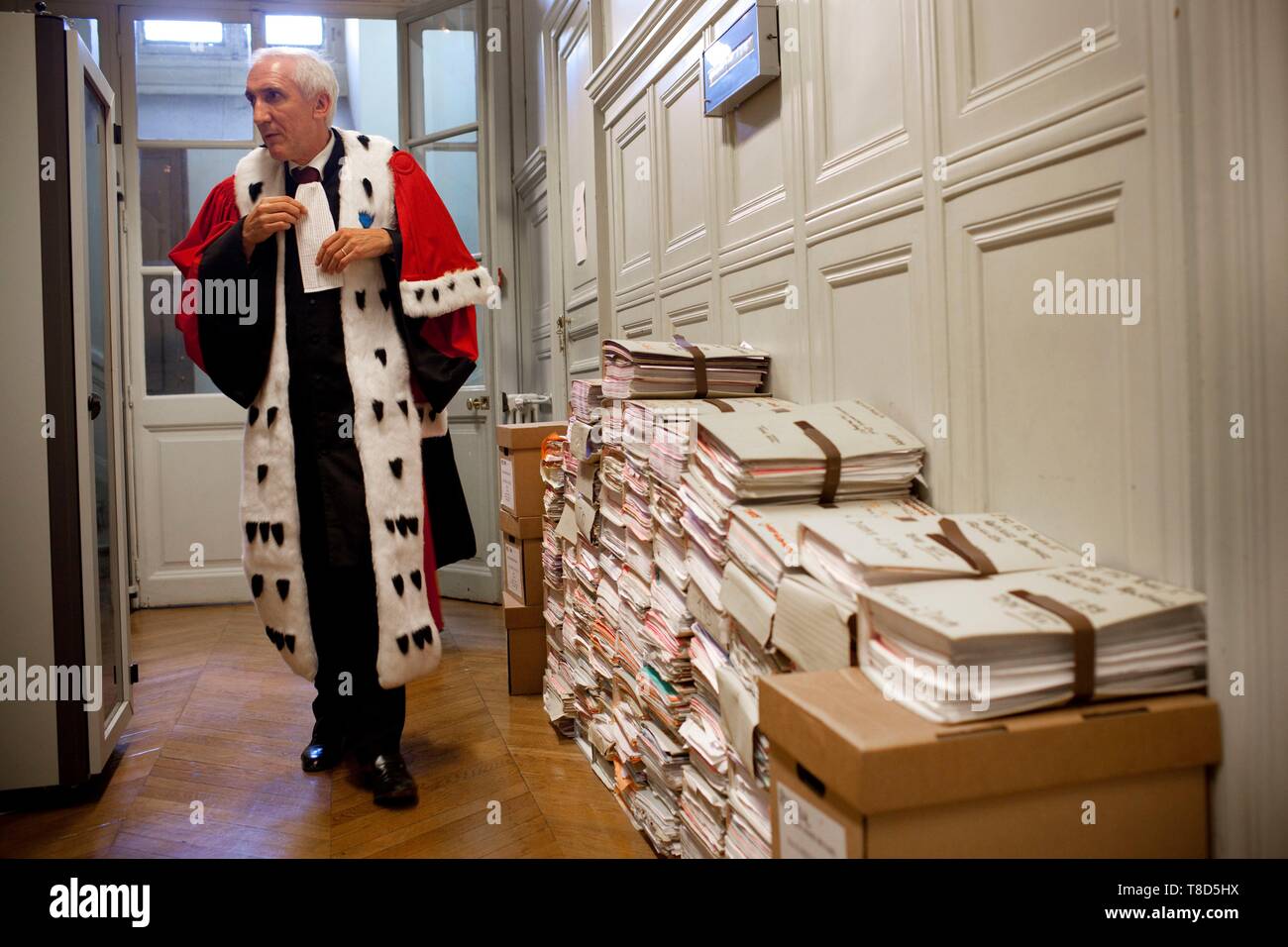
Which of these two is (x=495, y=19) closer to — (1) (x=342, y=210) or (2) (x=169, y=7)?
(2) (x=169, y=7)

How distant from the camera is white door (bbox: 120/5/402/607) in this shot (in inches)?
171

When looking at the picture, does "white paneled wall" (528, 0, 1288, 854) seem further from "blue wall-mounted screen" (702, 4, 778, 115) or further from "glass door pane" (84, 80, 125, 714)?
"glass door pane" (84, 80, 125, 714)

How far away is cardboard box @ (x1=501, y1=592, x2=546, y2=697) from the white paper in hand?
1171mm

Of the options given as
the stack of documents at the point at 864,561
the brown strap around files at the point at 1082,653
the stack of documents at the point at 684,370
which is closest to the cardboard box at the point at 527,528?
the stack of documents at the point at 684,370

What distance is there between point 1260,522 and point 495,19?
4104mm

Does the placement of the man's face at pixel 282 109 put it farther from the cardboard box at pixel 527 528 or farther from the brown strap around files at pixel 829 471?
the brown strap around files at pixel 829 471

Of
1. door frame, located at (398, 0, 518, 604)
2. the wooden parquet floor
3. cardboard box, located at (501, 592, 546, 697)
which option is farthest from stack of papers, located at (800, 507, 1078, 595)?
door frame, located at (398, 0, 518, 604)

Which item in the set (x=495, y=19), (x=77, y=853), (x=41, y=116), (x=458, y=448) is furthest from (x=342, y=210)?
(x=495, y=19)

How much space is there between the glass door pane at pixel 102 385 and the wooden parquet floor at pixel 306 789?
0.89ft

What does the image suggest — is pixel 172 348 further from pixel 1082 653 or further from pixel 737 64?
pixel 1082 653

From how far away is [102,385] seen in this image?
215cm

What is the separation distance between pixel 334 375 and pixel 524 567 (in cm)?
93

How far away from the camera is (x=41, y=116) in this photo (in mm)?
1904
